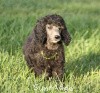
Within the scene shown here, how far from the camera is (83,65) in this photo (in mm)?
7273

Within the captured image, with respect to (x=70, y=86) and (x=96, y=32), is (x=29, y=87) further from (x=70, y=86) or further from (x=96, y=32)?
(x=96, y=32)

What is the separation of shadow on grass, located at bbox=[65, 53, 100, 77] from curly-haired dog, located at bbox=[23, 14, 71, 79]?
0.52 m

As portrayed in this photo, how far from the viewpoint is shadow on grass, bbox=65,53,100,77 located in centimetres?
680

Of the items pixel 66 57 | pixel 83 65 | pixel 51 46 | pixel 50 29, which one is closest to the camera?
pixel 50 29

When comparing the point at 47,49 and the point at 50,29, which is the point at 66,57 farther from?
the point at 50,29

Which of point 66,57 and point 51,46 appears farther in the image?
point 66,57

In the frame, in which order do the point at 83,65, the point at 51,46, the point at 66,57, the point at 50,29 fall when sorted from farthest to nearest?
the point at 66,57 → the point at 83,65 → the point at 51,46 → the point at 50,29

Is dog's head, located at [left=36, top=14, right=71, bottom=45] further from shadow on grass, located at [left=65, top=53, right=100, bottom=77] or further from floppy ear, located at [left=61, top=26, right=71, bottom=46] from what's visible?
shadow on grass, located at [left=65, top=53, right=100, bottom=77]

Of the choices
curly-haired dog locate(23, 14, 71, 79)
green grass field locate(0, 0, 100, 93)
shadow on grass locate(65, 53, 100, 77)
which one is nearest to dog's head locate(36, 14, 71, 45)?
curly-haired dog locate(23, 14, 71, 79)

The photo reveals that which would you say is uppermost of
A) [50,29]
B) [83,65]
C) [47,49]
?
[50,29]

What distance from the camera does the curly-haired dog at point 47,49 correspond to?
588 cm

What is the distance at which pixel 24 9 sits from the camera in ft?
44.4

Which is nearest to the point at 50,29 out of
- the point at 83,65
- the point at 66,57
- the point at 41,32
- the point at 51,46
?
the point at 41,32

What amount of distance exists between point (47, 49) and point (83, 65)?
1.43 meters
